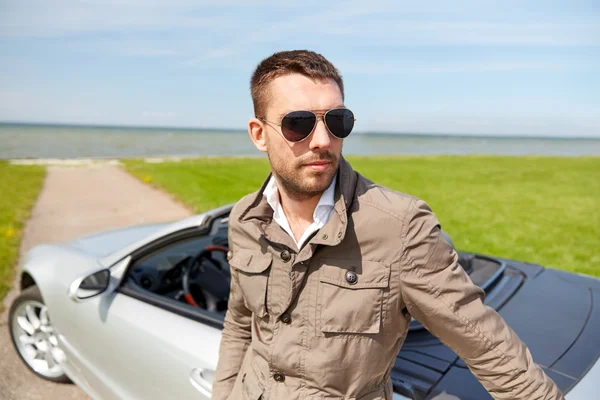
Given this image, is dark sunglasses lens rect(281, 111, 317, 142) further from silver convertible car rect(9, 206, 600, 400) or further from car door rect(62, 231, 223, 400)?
car door rect(62, 231, 223, 400)

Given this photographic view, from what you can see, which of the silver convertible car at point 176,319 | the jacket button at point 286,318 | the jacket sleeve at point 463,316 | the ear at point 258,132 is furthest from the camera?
the silver convertible car at point 176,319

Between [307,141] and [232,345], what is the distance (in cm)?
93

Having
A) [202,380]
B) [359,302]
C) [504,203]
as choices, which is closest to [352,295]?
[359,302]

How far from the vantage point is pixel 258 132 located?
63.8 inches

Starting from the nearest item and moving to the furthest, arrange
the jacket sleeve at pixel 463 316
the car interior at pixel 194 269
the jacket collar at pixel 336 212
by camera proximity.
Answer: the jacket sleeve at pixel 463 316, the jacket collar at pixel 336 212, the car interior at pixel 194 269

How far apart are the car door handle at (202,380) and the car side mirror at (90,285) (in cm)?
84

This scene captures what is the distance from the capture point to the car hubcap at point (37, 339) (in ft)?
10.9

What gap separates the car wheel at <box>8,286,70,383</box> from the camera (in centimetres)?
329

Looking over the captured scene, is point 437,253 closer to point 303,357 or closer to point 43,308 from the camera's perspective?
point 303,357

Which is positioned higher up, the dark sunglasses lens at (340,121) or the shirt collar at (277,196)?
the dark sunglasses lens at (340,121)

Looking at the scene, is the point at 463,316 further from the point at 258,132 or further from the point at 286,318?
the point at 258,132

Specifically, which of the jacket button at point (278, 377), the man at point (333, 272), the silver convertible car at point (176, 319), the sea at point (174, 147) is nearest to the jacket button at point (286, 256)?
the man at point (333, 272)

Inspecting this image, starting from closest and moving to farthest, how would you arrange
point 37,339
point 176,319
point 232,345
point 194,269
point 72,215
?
point 232,345
point 176,319
point 194,269
point 37,339
point 72,215

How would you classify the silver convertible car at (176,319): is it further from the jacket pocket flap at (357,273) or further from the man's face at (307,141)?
the man's face at (307,141)
